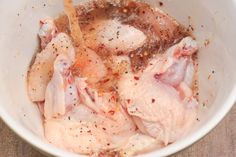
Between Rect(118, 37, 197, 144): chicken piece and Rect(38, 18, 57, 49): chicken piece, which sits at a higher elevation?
Rect(118, 37, 197, 144): chicken piece

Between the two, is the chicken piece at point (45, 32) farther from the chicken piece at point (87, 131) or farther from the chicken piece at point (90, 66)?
Answer: the chicken piece at point (87, 131)

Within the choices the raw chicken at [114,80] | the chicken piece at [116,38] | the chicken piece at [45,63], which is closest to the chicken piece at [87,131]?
the raw chicken at [114,80]

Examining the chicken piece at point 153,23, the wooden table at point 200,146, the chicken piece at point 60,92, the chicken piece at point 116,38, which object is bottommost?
the wooden table at point 200,146

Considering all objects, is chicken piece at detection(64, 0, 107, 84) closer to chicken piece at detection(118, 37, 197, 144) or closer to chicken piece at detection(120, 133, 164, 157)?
chicken piece at detection(118, 37, 197, 144)

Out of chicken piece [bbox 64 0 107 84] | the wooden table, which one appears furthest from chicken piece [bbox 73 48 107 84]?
the wooden table

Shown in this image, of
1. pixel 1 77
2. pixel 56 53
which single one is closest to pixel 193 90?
pixel 56 53

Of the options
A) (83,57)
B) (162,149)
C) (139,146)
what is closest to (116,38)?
(83,57)

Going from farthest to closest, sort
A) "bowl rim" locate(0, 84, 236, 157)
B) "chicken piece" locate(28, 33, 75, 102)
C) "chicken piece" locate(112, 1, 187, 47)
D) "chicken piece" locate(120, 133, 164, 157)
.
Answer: "chicken piece" locate(112, 1, 187, 47) → "chicken piece" locate(28, 33, 75, 102) → "chicken piece" locate(120, 133, 164, 157) → "bowl rim" locate(0, 84, 236, 157)
